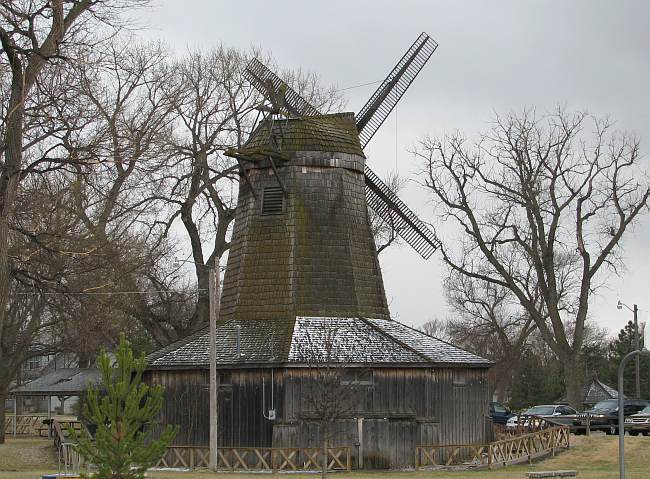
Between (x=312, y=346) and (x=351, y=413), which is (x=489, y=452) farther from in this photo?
(x=312, y=346)

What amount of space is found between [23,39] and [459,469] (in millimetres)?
19761

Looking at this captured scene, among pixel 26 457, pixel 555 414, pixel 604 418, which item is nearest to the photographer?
pixel 26 457

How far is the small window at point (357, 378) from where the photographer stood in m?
36.9

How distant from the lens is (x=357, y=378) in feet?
122

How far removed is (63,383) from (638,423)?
27.5 metres

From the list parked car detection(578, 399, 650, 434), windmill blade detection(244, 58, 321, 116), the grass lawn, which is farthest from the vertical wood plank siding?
parked car detection(578, 399, 650, 434)

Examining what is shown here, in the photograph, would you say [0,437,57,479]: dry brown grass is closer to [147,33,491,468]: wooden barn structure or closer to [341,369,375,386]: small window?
[147,33,491,468]: wooden barn structure

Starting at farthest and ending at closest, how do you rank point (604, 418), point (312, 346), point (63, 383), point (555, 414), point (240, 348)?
point (63, 383) → point (555, 414) → point (604, 418) → point (240, 348) → point (312, 346)

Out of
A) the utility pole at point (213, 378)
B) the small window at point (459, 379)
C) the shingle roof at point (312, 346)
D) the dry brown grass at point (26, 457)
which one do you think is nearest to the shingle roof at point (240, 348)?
the shingle roof at point (312, 346)

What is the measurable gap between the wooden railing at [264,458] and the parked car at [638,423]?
17765 mm

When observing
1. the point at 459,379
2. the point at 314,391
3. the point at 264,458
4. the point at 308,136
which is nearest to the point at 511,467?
the point at 459,379

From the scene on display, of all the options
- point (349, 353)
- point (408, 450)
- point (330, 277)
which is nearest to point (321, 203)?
point (330, 277)

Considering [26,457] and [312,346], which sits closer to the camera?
[312,346]

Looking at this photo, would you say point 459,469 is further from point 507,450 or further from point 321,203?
point 321,203
